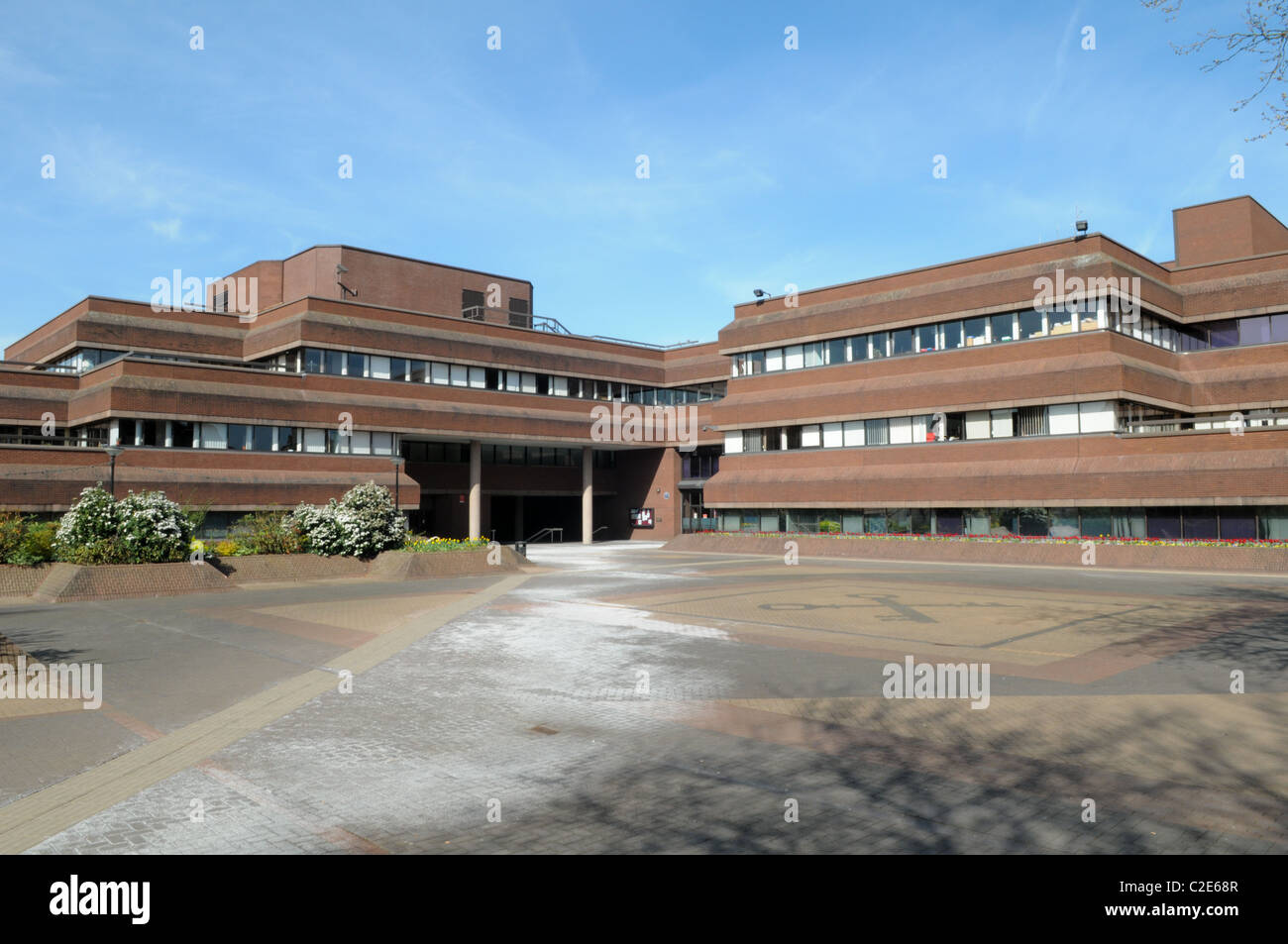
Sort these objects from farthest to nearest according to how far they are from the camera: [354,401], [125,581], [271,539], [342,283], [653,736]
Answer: [342,283]
[354,401]
[271,539]
[125,581]
[653,736]

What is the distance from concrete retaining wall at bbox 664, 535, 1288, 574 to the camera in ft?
86.1

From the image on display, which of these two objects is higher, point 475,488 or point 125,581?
point 475,488

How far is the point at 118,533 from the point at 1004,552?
28.6 m

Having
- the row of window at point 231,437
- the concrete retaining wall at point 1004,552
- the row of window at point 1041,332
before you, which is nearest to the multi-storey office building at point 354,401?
the row of window at point 231,437

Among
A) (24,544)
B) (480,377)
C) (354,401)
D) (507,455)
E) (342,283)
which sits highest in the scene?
(342,283)

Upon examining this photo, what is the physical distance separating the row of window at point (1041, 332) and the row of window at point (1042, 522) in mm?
7747

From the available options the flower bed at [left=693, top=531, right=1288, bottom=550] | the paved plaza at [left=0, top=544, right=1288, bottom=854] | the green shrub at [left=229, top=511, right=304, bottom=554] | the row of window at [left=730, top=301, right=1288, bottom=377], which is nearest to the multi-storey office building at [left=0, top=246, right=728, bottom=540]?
the green shrub at [left=229, top=511, right=304, bottom=554]

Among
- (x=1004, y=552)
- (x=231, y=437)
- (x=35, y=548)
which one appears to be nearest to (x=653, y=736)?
(x=35, y=548)

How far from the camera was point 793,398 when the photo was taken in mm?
45375

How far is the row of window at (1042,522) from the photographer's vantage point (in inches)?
1181

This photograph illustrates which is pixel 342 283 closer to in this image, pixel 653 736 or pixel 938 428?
pixel 938 428

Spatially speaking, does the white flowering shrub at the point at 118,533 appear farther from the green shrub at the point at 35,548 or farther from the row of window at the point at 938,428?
the row of window at the point at 938,428
